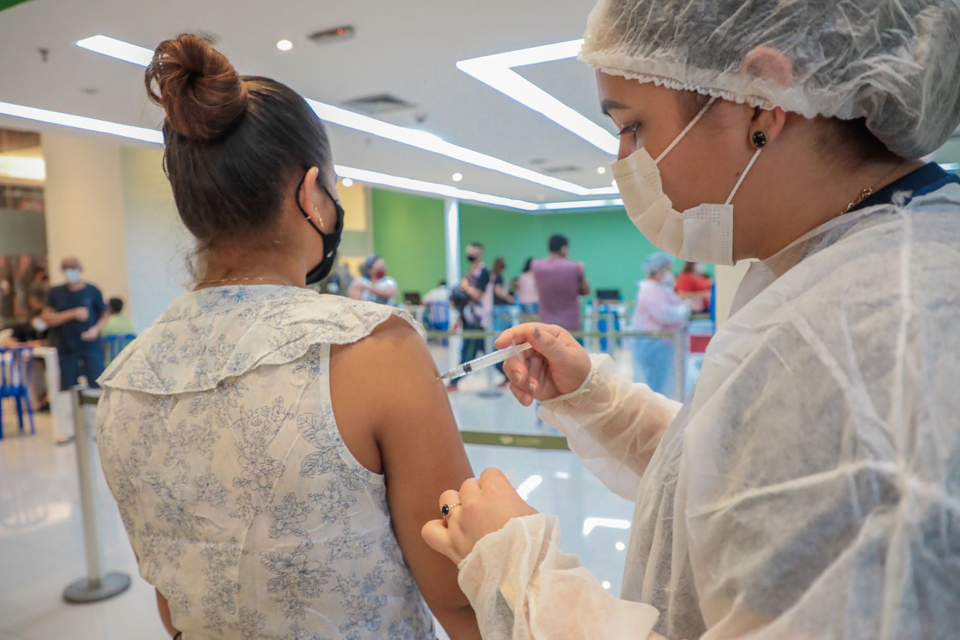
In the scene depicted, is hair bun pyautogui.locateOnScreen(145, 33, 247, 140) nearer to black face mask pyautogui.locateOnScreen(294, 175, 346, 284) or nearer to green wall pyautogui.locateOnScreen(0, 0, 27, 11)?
black face mask pyautogui.locateOnScreen(294, 175, 346, 284)

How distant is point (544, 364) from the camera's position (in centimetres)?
120

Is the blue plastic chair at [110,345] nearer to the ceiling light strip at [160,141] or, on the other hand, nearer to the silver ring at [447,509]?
the ceiling light strip at [160,141]

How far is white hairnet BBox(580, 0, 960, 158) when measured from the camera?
62cm

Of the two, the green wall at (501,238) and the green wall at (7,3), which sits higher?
the green wall at (7,3)

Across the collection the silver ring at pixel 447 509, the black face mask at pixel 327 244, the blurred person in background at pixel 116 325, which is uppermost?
the black face mask at pixel 327 244

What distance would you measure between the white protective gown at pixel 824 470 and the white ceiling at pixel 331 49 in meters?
3.39

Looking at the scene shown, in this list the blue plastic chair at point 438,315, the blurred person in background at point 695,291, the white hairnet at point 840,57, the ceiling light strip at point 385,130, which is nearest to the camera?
the white hairnet at point 840,57

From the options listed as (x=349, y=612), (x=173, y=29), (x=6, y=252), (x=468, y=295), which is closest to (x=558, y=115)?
(x=468, y=295)

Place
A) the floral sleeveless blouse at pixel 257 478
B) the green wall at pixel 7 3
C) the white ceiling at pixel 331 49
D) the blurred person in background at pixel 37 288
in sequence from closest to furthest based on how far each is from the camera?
the floral sleeveless blouse at pixel 257 478, the green wall at pixel 7 3, the white ceiling at pixel 331 49, the blurred person in background at pixel 37 288

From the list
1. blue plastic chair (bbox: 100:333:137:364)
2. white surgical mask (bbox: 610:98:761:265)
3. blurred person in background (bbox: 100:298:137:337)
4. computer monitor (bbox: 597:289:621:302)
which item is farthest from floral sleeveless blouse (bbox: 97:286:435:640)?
computer monitor (bbox: 597:289:621:302)

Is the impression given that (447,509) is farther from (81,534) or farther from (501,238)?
(501,238)

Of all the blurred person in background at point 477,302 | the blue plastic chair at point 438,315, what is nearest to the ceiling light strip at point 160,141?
the blurred person in background at point 477,302

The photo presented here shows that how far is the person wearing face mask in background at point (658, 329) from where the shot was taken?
442cm

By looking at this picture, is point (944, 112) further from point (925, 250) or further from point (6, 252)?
point (6, 252)
